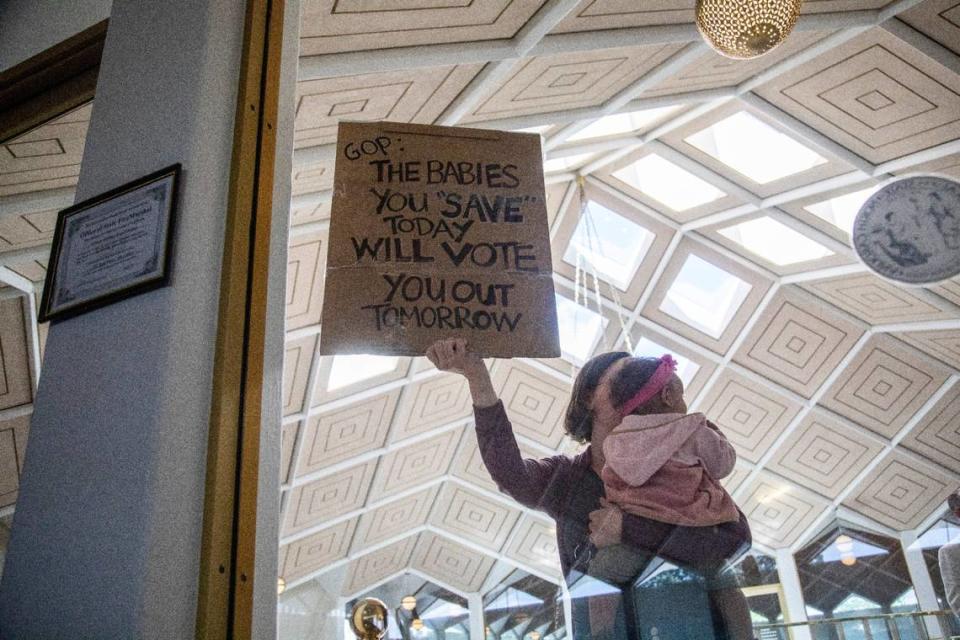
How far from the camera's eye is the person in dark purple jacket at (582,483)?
5.50ft

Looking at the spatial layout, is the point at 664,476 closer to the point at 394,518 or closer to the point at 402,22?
the point at 402,22

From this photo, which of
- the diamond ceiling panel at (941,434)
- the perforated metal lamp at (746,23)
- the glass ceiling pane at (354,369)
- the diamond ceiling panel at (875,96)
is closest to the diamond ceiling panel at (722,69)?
the diamond ceiling panel at (875,96)

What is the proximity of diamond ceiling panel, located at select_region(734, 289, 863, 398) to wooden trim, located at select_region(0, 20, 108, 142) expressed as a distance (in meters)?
7.58

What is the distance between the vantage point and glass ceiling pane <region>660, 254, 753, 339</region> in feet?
28.5

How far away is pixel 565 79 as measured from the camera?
494 cm

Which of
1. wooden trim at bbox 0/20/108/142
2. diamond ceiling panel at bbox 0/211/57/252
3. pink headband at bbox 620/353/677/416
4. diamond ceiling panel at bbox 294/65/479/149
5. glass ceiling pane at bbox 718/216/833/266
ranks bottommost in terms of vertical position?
pink headband at bbox 620/353/677/416

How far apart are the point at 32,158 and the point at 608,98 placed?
3779mm

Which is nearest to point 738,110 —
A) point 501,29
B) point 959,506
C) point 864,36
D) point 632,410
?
point 864,36

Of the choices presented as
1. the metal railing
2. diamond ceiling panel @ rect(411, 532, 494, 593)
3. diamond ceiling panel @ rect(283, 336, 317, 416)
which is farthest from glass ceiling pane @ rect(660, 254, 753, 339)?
the metal railing

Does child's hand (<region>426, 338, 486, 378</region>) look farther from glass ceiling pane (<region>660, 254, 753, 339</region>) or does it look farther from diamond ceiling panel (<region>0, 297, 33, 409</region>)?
glass ceiling pane (<region>660, 254, 753, 339</region>)

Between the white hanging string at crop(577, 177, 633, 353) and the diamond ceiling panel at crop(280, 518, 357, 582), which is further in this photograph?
the diamond ceiling panel at crop(280, 518, 357, 582)

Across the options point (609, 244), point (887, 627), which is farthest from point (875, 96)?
point (887, 627)

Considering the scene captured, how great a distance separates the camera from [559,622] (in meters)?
2.05

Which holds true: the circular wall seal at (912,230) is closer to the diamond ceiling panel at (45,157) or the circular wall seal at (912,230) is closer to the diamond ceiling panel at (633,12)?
the diamond ceiling panel at (633,12)
